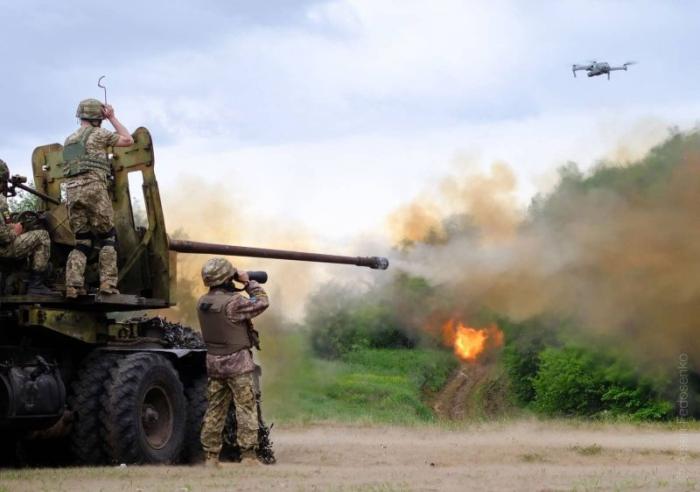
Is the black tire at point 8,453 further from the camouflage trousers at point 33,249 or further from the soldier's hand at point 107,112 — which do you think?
the soldier's hand at point 107,112

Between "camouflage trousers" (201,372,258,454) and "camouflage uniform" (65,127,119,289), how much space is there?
169cm

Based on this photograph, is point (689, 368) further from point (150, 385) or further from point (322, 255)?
point (150, 385)

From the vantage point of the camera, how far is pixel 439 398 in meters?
51.4

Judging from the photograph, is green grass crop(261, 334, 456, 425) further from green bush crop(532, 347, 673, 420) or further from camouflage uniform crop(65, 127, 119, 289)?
camouflage uniform crop(65, 127, 119, 289)

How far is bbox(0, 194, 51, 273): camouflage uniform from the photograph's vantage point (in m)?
14.1

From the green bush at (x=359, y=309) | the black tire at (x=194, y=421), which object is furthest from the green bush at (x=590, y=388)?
the black tire at (x=194, y=421)

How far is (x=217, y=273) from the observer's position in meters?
14.3

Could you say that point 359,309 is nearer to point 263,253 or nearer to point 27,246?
point 263,253

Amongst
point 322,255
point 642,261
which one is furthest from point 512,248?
point 322,255

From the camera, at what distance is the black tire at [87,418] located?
14273 millimetres

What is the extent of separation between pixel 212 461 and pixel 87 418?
1.44 metres

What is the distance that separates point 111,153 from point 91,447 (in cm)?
356

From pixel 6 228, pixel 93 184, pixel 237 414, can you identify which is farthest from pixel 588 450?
pixel 6 228

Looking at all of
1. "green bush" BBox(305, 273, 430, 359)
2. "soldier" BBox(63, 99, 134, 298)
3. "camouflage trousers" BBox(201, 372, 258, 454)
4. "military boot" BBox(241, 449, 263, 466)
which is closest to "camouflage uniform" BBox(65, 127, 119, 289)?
"soldier" BBox(63, 99, 134, 298)
